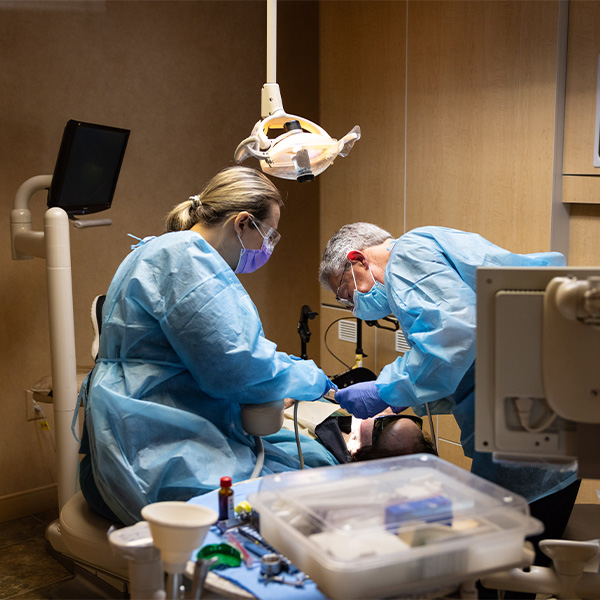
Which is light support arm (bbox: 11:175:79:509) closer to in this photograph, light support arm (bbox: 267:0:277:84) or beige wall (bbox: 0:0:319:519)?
beige wall (bbox: 0:0:319:519)

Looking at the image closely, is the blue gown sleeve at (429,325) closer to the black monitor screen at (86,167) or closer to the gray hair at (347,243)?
the gray hair at (347,243)

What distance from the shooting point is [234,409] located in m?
2.01

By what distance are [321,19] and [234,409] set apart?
7.54ft

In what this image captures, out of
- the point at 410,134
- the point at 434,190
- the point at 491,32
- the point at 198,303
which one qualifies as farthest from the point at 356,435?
the point at 491,32

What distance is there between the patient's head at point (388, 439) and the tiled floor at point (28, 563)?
1.32 m

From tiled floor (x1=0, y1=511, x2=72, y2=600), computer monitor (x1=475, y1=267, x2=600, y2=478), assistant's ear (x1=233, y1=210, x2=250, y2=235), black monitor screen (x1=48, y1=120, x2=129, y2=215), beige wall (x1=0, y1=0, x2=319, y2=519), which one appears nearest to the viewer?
computer monitor (x1=475, y1=267, x2=600, y2=478)

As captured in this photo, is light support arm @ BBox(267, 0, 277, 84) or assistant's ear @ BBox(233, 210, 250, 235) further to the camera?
assistant's ear @ BBox(233, 210, 250, 235)

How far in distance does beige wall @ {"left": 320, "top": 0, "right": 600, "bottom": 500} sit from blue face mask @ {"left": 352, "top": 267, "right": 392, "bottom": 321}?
0.76 metres

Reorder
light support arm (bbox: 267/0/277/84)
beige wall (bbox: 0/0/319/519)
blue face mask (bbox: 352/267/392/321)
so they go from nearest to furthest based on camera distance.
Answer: light support arm (bbox: 267/0/277/84) < blue face mask (bbox: 352/267/392/321) < beige wall (bbox: 0/0/319/519)

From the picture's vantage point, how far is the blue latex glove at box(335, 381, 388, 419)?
85.0 inches

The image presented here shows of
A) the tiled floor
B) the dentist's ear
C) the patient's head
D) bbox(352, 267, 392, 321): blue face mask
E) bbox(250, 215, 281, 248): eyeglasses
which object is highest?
bbox(250, 215, 281, 248): eyeglasses

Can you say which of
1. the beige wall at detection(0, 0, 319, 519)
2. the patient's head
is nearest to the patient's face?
the patient's head

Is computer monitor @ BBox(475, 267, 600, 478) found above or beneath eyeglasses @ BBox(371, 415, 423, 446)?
above

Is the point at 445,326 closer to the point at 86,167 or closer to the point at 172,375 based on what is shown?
the point at 172,375
